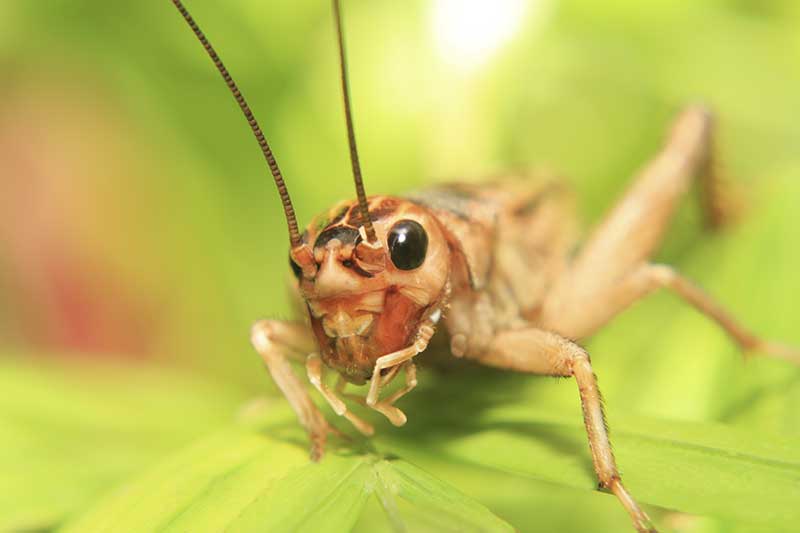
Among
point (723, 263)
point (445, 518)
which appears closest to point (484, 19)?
point (723, 263)

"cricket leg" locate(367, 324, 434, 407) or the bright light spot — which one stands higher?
the bright light spot

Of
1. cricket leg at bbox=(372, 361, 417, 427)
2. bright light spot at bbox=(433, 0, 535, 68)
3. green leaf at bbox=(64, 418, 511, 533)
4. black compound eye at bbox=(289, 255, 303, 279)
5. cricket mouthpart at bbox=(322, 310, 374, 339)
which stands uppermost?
bright light spot at bbox=(433, 0, 535, 68)

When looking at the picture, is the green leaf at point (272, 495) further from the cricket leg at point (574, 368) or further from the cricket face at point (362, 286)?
the cricket leg at point (574, 368)

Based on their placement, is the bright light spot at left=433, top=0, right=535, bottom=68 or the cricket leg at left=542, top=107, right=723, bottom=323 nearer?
the cricket leg at left=542, top=107, right=723, bottom=323

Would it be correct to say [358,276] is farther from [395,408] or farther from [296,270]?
[395,408]

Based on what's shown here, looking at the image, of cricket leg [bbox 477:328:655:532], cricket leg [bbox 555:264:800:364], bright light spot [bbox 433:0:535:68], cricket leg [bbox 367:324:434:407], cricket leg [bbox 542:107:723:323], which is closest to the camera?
cricket leg [bbox 477:328:655:532]

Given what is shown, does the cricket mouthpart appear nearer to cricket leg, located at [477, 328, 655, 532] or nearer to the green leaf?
the green leaf

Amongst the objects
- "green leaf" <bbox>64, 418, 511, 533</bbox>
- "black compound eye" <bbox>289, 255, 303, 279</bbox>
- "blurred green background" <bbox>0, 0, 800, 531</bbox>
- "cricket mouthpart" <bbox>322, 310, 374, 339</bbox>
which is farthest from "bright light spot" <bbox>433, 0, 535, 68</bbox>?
"green leaf" <bbox>64, 418, 511, 533</bbox>
